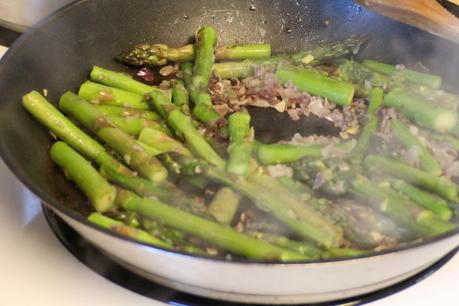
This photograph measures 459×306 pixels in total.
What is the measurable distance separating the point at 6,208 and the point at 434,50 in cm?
175

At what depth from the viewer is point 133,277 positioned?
1655 mm

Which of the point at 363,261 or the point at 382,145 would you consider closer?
the point at 363,261

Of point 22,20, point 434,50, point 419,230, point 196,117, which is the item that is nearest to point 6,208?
point 196,117

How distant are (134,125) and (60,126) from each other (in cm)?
26

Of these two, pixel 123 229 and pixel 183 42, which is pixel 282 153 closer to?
pixel 123 229

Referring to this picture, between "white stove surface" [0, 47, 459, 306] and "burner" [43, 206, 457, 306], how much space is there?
0.01m

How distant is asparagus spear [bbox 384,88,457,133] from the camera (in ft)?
7.22

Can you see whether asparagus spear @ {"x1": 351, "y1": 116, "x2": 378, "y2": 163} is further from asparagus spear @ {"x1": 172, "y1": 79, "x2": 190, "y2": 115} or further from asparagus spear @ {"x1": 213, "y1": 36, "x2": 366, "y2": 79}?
asparagus spear @ {"x1": 172, "y1": 79, "x2": 190, "y2": 115}

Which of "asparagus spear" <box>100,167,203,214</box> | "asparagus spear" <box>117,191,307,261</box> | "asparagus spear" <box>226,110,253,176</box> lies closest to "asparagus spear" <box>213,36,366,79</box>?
"asparagus spear" <box>226,110,253,176</box>

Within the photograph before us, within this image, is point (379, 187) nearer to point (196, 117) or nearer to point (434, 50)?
point (196, 117)

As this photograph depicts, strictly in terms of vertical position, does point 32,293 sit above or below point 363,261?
below

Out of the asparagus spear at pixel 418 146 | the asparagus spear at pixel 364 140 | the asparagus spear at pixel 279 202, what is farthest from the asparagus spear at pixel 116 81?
the asparagus spear at pixel 418 146

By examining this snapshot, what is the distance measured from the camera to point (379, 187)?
1895 mm

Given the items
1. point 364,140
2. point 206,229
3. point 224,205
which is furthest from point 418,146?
point 206,229
